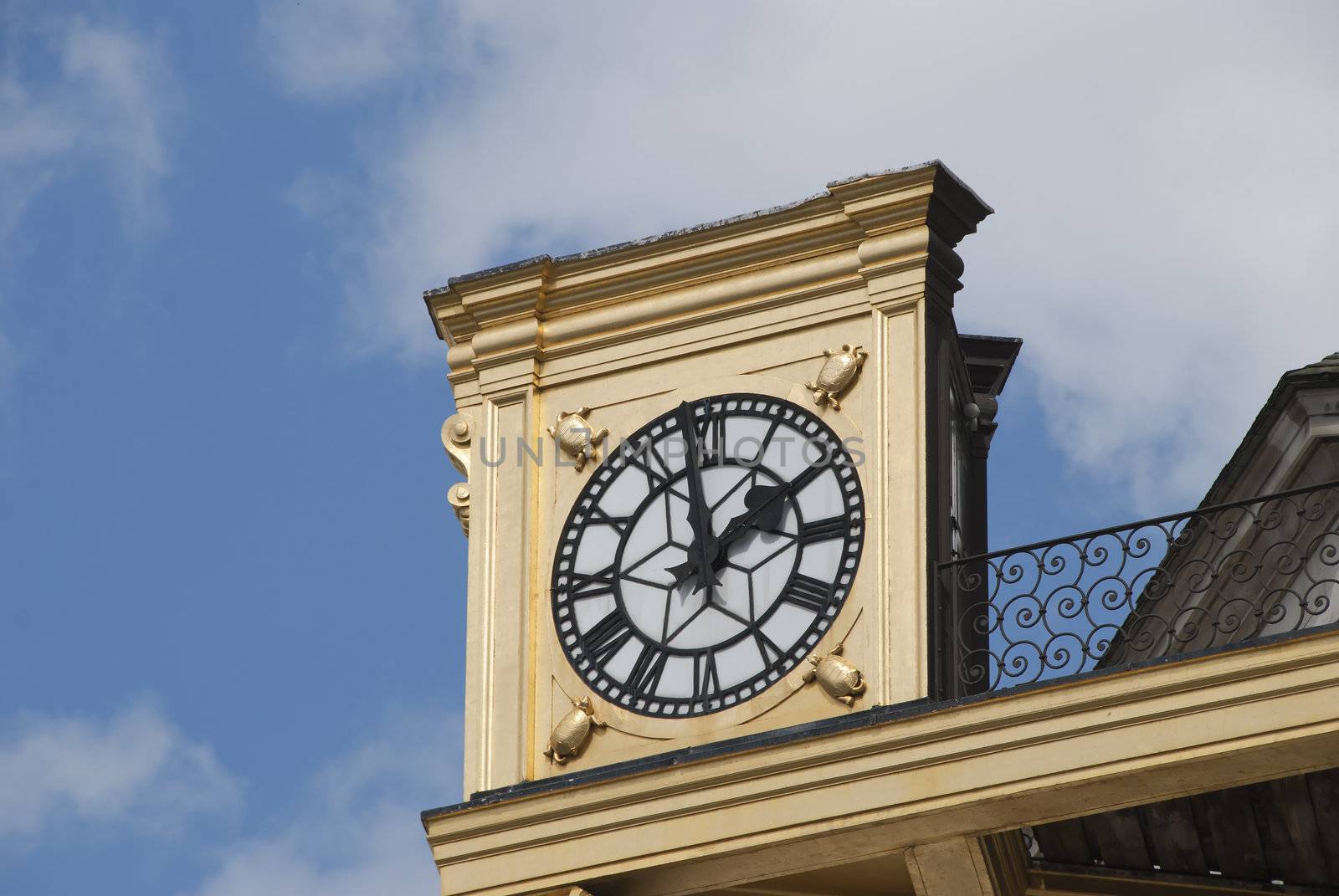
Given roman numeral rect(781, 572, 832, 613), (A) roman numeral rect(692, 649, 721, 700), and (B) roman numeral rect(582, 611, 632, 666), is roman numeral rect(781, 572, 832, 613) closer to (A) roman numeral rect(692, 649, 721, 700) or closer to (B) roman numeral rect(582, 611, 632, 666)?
(A) roman numeral rect(692, 649, 721, 700)

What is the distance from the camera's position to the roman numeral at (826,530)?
14.0 m

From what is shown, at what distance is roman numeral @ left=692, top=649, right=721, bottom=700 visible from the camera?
1384cm

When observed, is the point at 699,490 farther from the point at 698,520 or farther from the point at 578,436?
the point at 578,436

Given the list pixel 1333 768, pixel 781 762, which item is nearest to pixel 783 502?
pixel 781 762

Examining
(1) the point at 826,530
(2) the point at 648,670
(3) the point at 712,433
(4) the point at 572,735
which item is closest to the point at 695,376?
(3) the point at 712,433

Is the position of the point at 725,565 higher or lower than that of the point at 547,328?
lower

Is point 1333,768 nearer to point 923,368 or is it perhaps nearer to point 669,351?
point 923,368

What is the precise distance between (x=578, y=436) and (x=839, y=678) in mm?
1988

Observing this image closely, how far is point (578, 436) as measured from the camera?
1474 cm

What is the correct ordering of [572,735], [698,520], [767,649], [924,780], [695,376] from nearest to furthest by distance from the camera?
[924,780] → [767,649] → [572,735] → [698,520] → [695,376]

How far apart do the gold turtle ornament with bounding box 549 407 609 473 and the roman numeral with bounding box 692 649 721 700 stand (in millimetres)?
1280

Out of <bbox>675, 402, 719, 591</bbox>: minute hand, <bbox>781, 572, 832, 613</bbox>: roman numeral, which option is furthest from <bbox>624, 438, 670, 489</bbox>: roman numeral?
<bbox>781, 572, 832, 613</bbox>: roman numeral

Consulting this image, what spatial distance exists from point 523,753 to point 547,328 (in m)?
2.20

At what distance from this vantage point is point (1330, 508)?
15.7 metres
